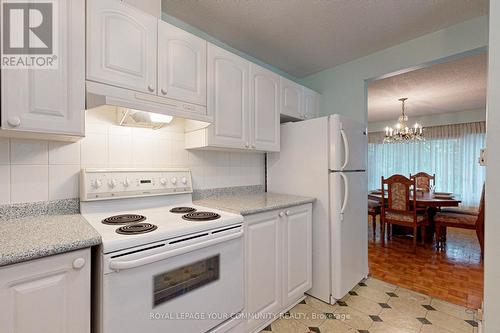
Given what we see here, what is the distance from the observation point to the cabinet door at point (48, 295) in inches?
31.0

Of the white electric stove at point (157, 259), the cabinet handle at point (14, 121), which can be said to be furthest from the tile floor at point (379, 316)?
the cabinet handle at point (14, 121)

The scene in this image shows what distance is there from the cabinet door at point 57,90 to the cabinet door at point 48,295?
582mm

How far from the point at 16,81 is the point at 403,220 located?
415 cm

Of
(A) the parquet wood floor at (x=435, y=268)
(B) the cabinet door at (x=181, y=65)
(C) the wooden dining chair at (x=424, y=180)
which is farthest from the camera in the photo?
(C) the wooden dining chair at (x=424, y=180)

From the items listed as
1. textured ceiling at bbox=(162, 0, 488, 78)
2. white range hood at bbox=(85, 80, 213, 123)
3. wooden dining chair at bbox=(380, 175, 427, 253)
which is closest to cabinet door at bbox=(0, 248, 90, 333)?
white range hood at bbox=(85, 80, 213, 123)

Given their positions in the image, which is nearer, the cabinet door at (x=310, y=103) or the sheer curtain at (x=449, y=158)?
the cabinet door at (x=310, y=103)

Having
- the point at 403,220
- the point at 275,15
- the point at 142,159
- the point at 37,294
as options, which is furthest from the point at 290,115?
the point at 403,220

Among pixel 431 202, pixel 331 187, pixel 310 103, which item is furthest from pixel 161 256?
pixel 431 202

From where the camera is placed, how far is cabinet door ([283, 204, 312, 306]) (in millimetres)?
1849

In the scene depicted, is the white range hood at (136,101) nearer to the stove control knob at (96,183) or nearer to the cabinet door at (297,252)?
the stove control knob at (96,183)

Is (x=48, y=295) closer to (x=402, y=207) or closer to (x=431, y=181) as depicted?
(x=402, y=207)

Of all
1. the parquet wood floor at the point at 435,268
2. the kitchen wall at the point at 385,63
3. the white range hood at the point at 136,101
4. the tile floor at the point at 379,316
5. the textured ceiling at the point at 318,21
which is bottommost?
the parquet wood floor at the point at 435,268

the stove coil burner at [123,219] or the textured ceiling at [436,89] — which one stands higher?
the textured ceiling at [436,89]

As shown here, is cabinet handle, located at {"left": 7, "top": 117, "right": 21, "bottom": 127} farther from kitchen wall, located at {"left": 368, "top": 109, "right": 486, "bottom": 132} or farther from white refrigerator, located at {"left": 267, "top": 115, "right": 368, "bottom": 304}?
kitchen wall, located at {"left": 368, "top": 109, "right": 486, "bottom": 132}
